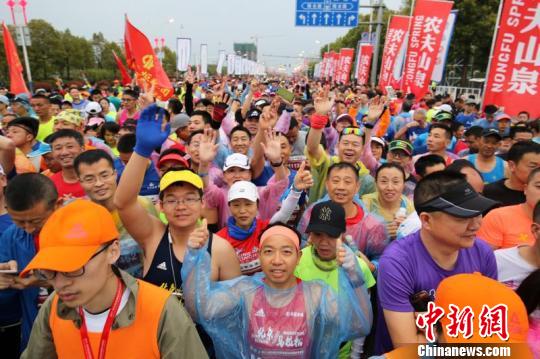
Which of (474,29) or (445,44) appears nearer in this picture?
(445,44)

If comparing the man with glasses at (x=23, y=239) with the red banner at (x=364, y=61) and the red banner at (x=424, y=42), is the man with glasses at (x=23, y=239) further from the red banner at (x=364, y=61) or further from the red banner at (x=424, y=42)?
the red banner at (x=364, y=61)

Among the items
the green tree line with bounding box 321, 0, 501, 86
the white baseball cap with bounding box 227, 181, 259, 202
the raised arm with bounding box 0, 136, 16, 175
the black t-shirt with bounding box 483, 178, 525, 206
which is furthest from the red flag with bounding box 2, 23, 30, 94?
the green tree line with bounding box 321, 0, 501, 86

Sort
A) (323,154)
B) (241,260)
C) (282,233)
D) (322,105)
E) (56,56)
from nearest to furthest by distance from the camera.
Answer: (282,233)
(241,260)
(323,154)
(322,105)
(56,56)

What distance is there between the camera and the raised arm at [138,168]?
221 centimetres

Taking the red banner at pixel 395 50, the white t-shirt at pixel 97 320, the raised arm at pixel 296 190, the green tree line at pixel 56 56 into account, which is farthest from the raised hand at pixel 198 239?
the green tree line at pixel 56 56

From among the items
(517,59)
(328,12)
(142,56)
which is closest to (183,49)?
→ (328,12)

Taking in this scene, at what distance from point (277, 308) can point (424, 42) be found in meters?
11.7

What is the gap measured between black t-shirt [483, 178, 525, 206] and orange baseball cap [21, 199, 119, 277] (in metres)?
3.65

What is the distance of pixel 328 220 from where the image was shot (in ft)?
8.27

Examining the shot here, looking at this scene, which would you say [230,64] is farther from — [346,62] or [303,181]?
[303,181]

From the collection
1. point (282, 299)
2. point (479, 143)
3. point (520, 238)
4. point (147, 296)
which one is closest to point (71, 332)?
point (147, 296)

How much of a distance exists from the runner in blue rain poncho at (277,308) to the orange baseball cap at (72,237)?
56 centimetres

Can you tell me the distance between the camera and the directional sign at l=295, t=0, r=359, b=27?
14.1 metres

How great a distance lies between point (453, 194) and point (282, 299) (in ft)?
3.78
